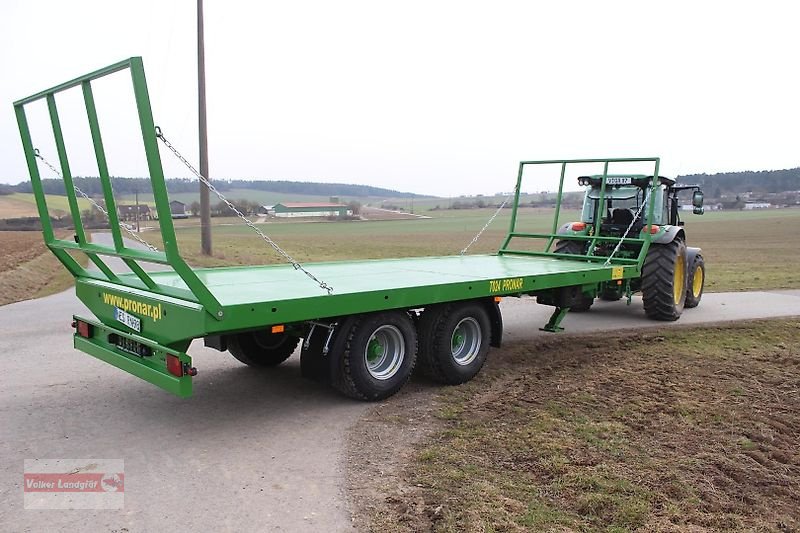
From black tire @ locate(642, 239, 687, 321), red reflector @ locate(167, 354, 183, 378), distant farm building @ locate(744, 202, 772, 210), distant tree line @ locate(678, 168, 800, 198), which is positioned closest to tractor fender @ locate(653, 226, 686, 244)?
black tire @ locate(642, 239, 687, 321)

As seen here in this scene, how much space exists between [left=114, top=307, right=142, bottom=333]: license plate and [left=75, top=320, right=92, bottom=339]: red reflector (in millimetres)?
455

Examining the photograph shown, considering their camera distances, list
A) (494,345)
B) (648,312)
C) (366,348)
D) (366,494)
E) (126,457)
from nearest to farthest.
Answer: (366,494), (126,457), (366,348), (494,345), (648,312)

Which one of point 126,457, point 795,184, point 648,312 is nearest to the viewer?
point 126,457

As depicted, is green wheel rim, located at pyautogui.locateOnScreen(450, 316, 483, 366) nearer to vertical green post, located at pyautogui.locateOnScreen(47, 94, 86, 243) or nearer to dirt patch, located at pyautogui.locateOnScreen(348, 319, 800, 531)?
Result: dirt patch, located at pyautogui.locateOnScreen(348, 319, 800, 531)

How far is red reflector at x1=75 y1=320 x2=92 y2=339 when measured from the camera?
5852 mm

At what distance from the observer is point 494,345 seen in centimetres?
714

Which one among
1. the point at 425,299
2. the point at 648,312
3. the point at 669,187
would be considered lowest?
the point at 648,312

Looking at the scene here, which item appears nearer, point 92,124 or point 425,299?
point 92,124

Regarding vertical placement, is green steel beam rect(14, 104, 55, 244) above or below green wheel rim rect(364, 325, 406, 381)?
above

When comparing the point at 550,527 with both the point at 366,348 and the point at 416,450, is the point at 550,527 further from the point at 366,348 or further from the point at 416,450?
the point at 366,348

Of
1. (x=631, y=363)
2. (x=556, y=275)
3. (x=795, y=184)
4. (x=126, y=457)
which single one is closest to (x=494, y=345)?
(x=556, y=275)

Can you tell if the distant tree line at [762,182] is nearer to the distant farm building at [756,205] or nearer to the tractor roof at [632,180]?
the distant farm building at [756,205]

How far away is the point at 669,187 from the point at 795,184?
76108 millimetres

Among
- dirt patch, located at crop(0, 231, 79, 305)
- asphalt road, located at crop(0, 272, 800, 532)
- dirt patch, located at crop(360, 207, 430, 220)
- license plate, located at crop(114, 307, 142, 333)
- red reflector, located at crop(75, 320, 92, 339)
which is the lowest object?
dirt patch, located at crop(360, 207, 430, 220)
